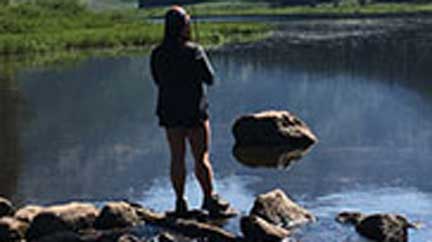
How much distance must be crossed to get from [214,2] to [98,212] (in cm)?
14451

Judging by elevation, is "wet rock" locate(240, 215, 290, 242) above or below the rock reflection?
above

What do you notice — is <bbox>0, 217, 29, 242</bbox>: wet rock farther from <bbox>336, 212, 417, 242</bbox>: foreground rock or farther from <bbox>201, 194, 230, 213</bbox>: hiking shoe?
<bbox>336, 212, 417, 242</bbox>: foreground rock

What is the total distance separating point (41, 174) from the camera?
1520cm

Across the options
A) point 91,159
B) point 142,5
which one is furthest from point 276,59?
point 142,5

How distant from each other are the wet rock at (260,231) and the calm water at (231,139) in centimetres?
28

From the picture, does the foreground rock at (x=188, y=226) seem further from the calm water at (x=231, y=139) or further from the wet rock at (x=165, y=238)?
the calm water at (x=231, y=139)

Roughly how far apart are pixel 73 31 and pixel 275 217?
169 feet

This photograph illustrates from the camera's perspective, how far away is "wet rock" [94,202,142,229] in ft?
35.7

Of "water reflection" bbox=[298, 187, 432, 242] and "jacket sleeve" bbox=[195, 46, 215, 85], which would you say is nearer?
"water reflection" bbox=[298, 187, 432, 242]

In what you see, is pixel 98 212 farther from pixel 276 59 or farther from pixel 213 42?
pixel 213 42

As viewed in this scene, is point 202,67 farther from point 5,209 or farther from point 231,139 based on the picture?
point 231,139

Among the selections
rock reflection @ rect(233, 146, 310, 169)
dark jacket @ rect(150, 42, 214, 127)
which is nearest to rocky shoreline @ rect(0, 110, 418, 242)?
dark jacket @ rect(150, 42, 214, 127)

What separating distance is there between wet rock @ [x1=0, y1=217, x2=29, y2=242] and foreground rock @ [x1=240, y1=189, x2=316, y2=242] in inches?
92.7

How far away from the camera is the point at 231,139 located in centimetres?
1841
